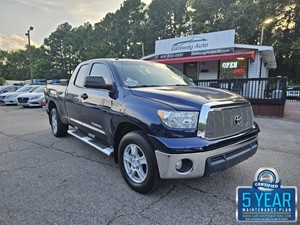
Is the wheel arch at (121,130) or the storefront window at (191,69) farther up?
the storefront window at (191,69)

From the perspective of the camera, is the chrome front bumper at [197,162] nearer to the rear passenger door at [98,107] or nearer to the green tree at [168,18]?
the rear passenger door at [98,107]

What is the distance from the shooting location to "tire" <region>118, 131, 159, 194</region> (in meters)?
2.78

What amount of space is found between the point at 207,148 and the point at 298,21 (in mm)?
35929

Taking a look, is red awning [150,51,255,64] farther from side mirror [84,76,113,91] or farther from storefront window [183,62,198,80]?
side mirror [84,76,113,91]

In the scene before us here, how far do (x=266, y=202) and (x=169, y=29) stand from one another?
37942 mm

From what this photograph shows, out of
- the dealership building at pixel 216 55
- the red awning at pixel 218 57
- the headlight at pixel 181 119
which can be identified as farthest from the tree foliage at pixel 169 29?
the headlight at pixel 181 119

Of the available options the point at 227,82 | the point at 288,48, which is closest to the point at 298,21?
the point at 288,48

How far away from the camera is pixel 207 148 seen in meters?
2.58

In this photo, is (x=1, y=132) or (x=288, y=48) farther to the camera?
(x=288, y=48)

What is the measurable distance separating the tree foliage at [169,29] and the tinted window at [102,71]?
88.5ft

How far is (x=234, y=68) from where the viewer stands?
15.1 m

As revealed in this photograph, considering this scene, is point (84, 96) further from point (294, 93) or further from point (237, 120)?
point (294, 93)

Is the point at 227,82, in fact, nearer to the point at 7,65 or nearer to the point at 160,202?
the point at 160,202

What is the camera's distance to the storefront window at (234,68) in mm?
14630
